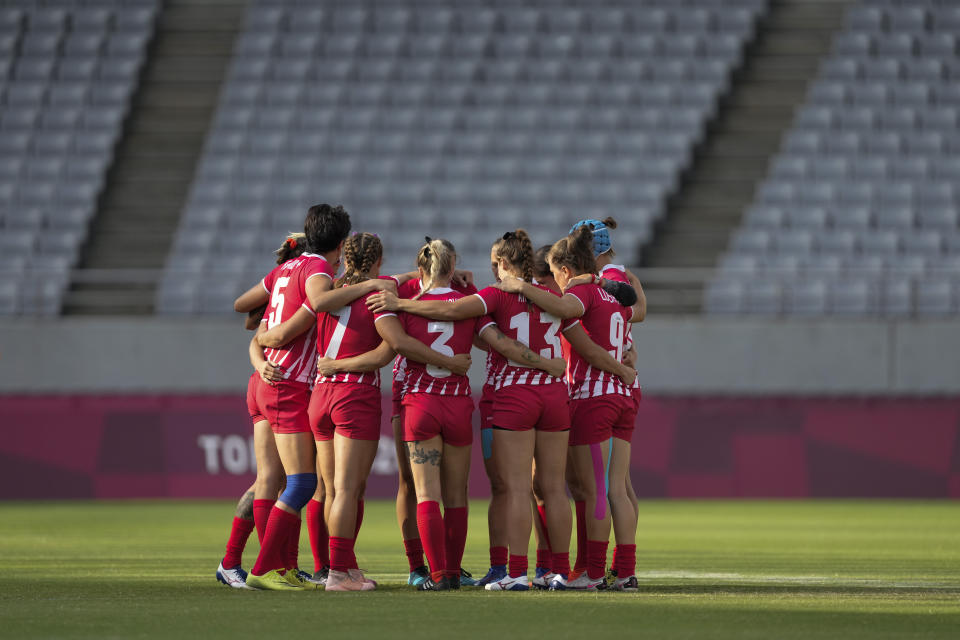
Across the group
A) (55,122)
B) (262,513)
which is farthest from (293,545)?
(55,122)

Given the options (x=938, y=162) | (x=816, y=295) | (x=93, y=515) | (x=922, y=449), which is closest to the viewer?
(x=93, y=515)

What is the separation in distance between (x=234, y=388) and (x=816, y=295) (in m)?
8.15

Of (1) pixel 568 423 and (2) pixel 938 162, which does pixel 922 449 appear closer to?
(2) pixel 938 162

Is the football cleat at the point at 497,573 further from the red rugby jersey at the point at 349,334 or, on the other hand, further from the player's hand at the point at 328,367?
the player's hand at the point at 328,367

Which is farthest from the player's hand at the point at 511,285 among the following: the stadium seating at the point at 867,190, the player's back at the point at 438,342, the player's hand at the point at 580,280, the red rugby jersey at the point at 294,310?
the stadium seating at the point at 867,190

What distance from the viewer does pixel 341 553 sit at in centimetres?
804

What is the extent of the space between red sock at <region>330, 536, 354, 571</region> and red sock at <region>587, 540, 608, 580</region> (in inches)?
53.5

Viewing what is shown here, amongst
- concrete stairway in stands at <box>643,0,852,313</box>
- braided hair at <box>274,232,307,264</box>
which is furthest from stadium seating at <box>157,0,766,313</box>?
braided hair at <box>274,232,307,264</box>

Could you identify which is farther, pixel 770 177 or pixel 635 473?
pixel 770 177

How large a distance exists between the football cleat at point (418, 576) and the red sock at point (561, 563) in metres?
0.72

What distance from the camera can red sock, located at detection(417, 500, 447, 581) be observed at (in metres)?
7.98

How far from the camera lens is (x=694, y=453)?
19.0m

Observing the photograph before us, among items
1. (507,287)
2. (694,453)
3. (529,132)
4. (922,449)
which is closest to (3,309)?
(529,132)

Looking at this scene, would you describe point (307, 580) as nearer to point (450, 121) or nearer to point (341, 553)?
point (341, 553)
